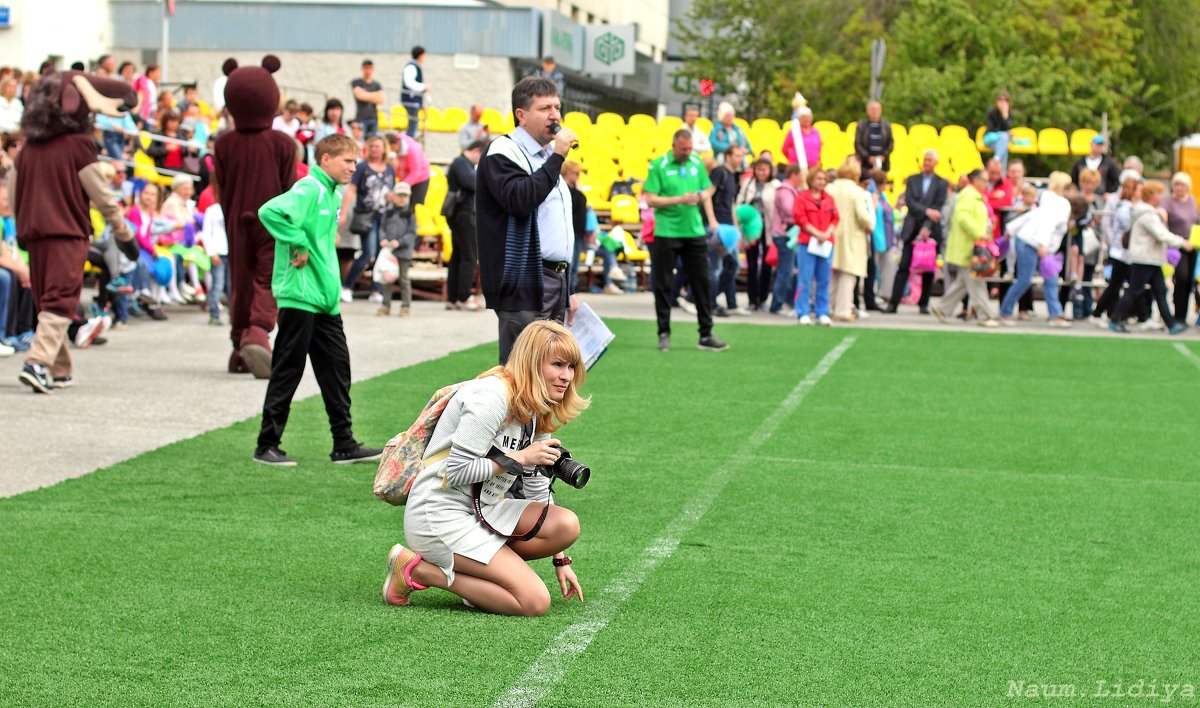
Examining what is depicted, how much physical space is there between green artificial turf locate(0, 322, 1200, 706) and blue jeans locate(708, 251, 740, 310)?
8647 mm

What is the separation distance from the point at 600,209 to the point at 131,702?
21.4 metres

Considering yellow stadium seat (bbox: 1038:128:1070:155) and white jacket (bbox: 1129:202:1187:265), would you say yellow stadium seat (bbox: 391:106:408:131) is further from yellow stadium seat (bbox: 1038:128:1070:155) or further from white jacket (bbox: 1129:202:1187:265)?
white jacket (bbox: 1129:202:1187:265)

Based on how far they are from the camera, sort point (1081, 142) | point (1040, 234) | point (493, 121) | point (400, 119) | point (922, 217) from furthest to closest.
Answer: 1. point (1081, 142)
2. point (493, 121)
3. point (400, 119)
4. point (922, 217)
5. point (1040, 234)

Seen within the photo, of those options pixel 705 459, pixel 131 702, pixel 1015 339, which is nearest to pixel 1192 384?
pixel 1015 339

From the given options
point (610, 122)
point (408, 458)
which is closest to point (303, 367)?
point (408, 458)

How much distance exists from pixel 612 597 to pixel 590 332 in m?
2.08

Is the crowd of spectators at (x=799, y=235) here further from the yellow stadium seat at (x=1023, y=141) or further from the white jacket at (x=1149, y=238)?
the yellow stadium seat at (x=1023, y=141)

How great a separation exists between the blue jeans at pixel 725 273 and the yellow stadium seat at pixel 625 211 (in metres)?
3.73

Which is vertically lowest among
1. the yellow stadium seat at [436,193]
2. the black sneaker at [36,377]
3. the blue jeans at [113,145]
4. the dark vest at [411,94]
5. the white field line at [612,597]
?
the black sneaker at [36,377]

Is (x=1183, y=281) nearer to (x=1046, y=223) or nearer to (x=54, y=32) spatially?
(x=1046, y=223)

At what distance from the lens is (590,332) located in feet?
25.3

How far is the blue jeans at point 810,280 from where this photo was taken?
1850 centimetres

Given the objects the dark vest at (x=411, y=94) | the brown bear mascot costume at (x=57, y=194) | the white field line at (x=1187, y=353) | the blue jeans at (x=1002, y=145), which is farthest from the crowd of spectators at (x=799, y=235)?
the brown bear mascot costume at (x=57, y=194)

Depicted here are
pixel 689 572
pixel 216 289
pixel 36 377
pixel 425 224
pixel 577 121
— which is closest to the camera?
pixel 689 572
